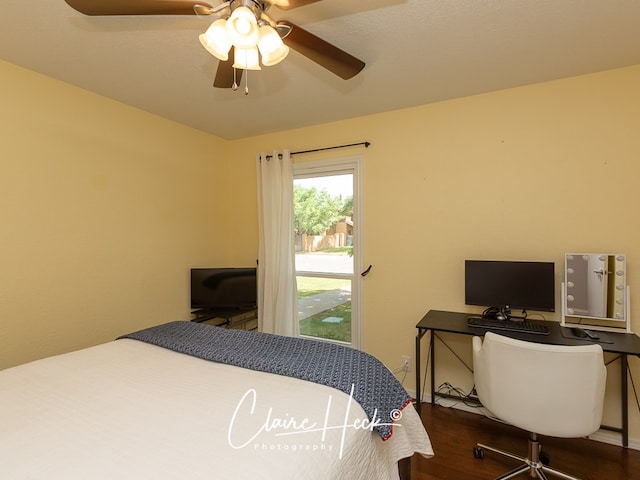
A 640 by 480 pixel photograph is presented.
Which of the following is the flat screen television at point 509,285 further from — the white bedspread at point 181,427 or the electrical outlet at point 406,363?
the white bedspread at point 181,427

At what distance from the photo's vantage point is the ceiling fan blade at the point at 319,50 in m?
1.33

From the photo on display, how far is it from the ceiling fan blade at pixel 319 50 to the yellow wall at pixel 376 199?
52.6 inches

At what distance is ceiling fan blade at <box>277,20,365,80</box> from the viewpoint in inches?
52.3

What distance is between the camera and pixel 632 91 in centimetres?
211

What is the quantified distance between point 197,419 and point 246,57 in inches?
55.9

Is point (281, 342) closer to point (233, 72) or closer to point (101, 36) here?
point (233, 72)

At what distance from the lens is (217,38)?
Result: 1.24 m

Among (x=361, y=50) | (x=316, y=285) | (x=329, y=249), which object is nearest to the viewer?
(x=361, y=50)

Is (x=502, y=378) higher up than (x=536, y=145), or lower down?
lower down

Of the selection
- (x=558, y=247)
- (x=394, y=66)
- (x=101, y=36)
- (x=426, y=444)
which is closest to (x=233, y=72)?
(x=101, y=36)

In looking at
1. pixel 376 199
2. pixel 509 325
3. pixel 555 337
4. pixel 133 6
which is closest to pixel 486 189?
pixel 376 199

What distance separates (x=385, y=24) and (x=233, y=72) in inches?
32.4

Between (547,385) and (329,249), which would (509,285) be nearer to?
(547,385)

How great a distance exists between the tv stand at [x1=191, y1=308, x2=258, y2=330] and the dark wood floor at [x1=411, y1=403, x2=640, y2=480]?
6.39 feet
